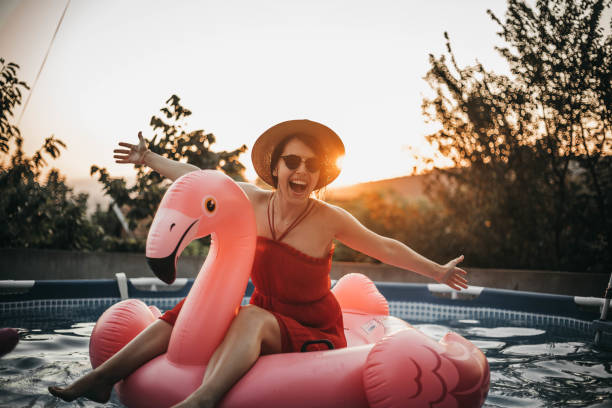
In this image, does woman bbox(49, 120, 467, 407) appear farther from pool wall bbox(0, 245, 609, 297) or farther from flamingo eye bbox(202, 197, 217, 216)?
pool wall bbox(0, 245, 609, 297)

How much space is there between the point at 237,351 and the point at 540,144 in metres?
6.49

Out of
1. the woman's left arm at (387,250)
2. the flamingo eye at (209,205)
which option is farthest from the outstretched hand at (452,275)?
the flamingo eye at (209,205)

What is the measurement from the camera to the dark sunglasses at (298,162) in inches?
93.5

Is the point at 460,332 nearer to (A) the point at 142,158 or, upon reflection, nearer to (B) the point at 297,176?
(B) the point at 297,176

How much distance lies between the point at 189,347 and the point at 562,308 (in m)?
4.51

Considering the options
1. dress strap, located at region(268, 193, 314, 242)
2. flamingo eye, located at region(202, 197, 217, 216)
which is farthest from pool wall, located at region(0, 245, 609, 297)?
flamingo eye, located at region(202, 197, 217, 216)

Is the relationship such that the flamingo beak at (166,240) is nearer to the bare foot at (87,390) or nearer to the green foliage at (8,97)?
the bare foot at (87,390)

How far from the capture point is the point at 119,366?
83.0 inches

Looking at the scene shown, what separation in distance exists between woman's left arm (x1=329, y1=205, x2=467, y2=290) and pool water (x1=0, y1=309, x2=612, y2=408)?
0.76 metres

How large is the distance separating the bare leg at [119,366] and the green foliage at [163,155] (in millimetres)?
4481

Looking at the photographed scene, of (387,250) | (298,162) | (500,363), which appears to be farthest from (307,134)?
(500,363)

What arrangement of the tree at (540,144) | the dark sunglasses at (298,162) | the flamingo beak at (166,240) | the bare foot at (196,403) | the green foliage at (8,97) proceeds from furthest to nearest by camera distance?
the tree at (540,144), the green foliage at (8,97), the dark sunglasses at (298,162), the flamingo beak at (166,240), the bare foot at (196,403)

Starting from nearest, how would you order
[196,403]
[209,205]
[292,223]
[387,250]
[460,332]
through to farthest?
[196,403] → [209,205] → [292,223] → [387,250] → [460,332]

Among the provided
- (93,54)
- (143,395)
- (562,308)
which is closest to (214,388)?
(143,395)
